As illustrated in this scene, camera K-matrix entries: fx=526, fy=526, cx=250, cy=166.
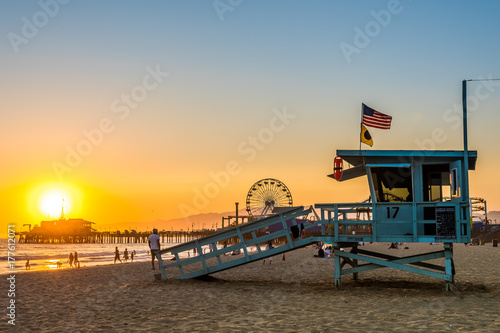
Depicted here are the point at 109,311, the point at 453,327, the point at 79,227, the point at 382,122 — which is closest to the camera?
the point at 453,327

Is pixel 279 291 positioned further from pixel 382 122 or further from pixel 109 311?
pixel 382 122

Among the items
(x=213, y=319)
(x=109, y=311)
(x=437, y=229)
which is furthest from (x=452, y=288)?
(x=109, y=311)

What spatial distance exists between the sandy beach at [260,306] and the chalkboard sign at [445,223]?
151cm

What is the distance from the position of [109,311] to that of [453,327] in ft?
22.9

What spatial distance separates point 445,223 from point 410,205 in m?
1.05

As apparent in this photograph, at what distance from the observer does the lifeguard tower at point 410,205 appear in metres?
14.0

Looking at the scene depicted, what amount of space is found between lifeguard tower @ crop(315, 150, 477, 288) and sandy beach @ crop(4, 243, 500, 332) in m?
1.04

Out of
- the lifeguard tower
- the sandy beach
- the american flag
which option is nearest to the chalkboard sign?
the lifeguard tower

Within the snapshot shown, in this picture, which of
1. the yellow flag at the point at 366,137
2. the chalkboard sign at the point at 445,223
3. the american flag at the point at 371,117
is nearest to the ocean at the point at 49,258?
the yellow flag at the point at 366,137

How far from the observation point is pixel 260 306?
11891 mm

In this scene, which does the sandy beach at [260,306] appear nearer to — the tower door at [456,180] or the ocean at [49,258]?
the tower door at [456,180]

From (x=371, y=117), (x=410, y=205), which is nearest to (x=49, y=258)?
(x=371, y=117)

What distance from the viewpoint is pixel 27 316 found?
35.9 feet

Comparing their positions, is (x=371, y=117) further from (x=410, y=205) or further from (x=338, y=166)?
(x=410, y=205)
